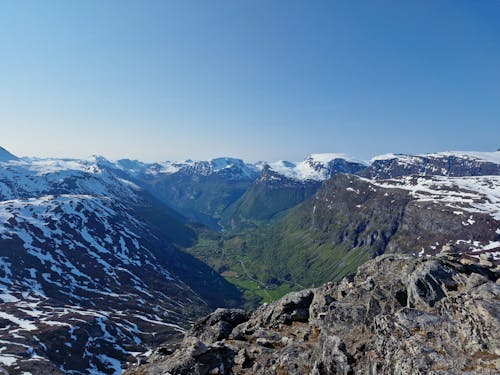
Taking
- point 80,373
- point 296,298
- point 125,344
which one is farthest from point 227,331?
point 125,344

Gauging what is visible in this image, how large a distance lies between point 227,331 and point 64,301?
18297 centimetres

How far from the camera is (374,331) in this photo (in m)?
37.5

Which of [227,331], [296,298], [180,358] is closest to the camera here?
[180,358]

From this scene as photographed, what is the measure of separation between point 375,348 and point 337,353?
13.0 ft

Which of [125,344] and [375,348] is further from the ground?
[375,348]

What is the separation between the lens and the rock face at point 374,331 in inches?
1211

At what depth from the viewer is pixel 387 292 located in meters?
45.8

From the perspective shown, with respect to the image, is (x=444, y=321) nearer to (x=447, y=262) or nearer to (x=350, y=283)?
(x=447, y=262)

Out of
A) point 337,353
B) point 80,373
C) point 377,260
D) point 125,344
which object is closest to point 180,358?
point 337,353

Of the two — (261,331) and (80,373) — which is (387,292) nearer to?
(261,331)

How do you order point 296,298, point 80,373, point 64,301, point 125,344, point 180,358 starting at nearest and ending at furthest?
point 180,358, point 296,298, point 80,373, point 125,344, point 64,301

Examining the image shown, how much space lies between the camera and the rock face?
101 feet

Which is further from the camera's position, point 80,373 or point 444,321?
point 80,373

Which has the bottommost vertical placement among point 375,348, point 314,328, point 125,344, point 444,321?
point 125,344
